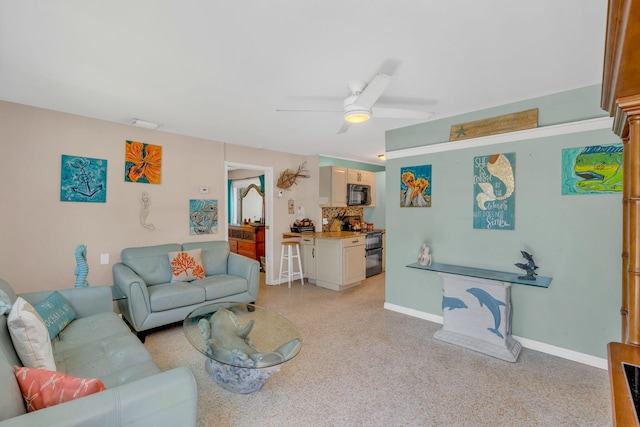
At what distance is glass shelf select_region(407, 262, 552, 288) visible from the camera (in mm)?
2590

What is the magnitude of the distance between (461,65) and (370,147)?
9.20 ft

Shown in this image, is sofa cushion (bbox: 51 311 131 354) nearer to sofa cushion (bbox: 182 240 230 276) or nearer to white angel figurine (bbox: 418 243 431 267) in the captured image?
sofa cushion (bbox: 182 240 230 276)

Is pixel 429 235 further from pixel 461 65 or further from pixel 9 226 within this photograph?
pixel 9 226

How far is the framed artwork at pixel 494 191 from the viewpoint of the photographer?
2.93 metres

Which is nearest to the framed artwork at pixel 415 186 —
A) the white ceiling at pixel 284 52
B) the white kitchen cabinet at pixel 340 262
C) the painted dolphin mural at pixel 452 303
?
the white ceiling at pixel 284 52

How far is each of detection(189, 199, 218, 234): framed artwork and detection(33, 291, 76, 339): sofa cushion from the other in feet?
6.25

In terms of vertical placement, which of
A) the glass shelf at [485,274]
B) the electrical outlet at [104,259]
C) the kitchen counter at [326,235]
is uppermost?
the kitchen counter at [326,235]

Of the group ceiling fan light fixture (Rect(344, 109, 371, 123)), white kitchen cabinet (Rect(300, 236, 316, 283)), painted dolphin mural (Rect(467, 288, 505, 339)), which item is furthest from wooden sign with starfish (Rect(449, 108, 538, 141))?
white kitchen cabinet (Rect(300, 236, 316, 283))

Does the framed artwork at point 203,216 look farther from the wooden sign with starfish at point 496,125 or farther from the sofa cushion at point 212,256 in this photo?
the wooden sign with starfish at point 496,125

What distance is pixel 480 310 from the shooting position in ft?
9.37

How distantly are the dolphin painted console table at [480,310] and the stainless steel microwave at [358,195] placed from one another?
2768 mm

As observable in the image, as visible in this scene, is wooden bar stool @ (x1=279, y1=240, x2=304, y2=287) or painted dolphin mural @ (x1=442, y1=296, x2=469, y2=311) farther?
wooden bar stool @ (x1=279, y1=240, x2=304, y2=287)

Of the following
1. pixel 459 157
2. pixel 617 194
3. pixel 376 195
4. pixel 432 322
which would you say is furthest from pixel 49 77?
pixel 376 195

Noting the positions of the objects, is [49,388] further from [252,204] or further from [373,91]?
[252,204]
